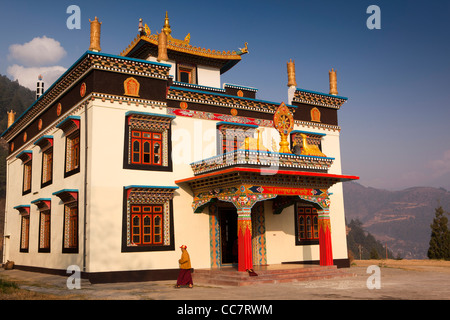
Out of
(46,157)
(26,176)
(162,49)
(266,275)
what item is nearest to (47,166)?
(46,157)

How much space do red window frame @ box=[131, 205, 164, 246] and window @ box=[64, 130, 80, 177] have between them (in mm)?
2633

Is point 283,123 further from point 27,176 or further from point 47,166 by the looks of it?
point 27,176

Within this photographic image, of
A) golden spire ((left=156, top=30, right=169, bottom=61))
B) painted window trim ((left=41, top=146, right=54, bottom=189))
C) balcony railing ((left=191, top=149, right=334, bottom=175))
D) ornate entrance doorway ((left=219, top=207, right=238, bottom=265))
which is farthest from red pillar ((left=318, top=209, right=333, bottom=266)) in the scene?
painted window trim ((left=41, top=146, right=54, bottom=189))

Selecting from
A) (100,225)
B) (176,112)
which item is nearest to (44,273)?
(100,225)

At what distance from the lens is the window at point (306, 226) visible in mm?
18188

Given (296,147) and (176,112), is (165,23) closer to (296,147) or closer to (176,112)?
(176,112)

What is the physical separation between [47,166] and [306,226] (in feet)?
35.2

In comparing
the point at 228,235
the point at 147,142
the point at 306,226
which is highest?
the point at 147,142

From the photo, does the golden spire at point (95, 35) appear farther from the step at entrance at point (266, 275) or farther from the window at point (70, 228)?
the step at entrance at point (266, 275)

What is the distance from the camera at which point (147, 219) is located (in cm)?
1492

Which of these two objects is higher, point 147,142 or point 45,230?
point 147,142

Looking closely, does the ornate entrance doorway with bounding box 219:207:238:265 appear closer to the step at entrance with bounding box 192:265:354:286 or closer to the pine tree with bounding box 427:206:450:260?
the step at entrance with bounding box 192:265:354:286

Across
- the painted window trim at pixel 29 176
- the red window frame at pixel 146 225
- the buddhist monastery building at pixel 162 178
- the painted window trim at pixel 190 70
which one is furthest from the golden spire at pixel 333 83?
the painted window trim at pixel 29 176

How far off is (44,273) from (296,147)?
34.6 ft
